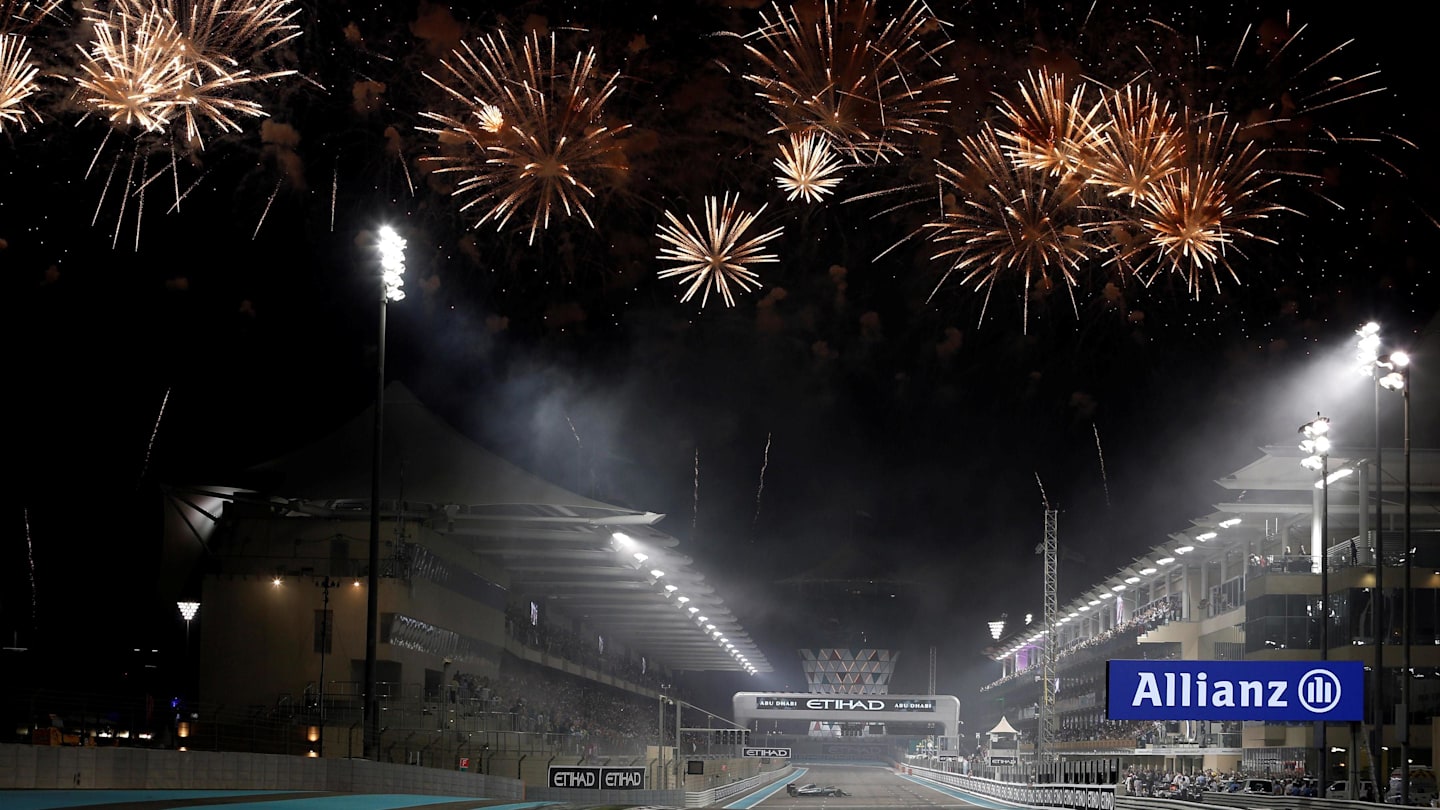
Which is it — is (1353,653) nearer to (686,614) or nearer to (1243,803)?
(1243,803)

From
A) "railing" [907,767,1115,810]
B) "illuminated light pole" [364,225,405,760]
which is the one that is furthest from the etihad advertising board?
"illuminated light pole" [364,225,405,760]

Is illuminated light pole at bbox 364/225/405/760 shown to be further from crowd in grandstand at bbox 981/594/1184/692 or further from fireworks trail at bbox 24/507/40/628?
crowd in grandstand at bbox 981/594/1184/692

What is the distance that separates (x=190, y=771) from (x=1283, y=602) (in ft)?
154

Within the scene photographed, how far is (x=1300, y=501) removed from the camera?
62750mm

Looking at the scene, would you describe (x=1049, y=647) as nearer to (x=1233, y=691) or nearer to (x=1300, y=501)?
(x=1300, y=501)

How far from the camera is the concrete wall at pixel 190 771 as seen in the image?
16.7 metres

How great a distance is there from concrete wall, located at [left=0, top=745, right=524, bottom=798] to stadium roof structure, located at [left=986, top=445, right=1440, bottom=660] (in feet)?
130

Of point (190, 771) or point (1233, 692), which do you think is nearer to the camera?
point (190, 771)

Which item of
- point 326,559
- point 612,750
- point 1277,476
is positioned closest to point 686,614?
point 612,750

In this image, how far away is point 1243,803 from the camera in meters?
31.0

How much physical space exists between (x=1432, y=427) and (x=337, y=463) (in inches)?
1621

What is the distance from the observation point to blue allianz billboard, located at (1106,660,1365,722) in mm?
23219

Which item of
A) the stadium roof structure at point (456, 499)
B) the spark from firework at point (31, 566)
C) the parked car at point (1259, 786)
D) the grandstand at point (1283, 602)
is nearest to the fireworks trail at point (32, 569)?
the spark from firework at point (31, 566)

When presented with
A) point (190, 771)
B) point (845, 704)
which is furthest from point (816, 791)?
point (845, 704)
